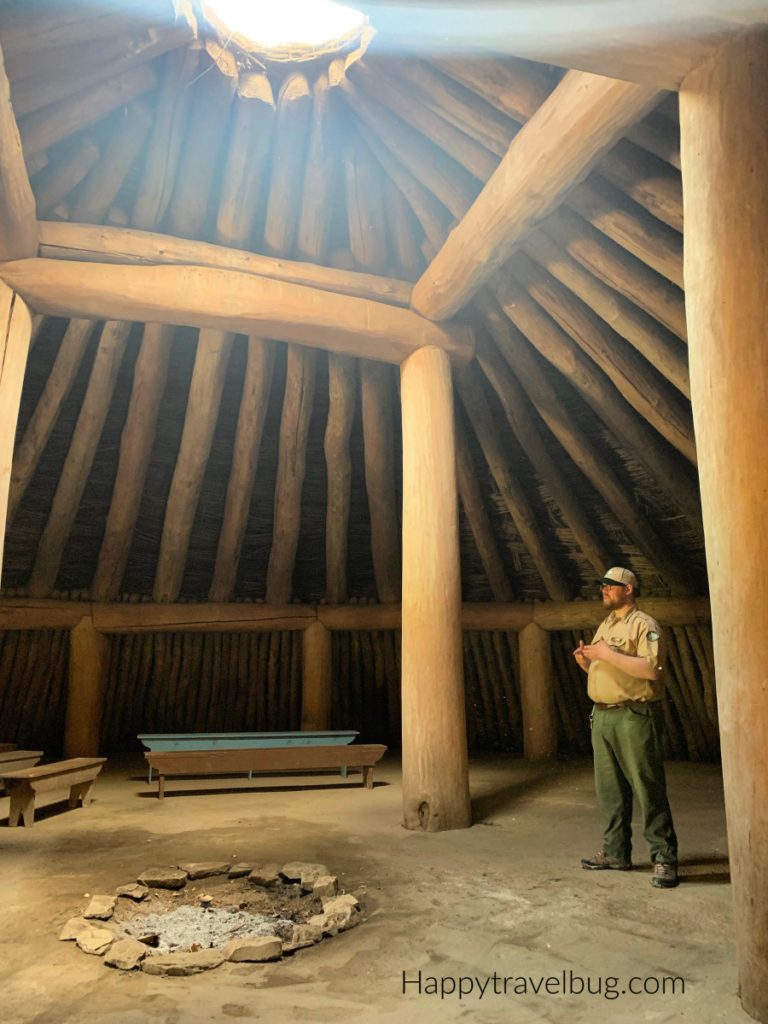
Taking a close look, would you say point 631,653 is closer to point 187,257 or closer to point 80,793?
point 187,257

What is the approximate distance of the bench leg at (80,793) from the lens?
583cm

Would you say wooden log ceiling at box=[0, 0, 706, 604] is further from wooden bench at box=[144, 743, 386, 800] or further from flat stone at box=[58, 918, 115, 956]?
flat stone at box=[58, 918, 115, 956]

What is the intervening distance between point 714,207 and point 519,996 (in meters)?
2.88

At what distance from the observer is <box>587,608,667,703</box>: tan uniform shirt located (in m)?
3.59

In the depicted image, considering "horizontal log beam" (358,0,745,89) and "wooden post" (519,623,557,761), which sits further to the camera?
"wooden post" (519,623,557,761)

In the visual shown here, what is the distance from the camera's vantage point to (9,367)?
4.62m

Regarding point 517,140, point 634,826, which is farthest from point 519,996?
point 517,140

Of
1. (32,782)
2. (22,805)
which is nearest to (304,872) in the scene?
(32,782)

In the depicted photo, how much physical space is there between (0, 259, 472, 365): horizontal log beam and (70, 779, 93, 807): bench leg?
375cm

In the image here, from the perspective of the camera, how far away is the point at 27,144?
14.4 ft

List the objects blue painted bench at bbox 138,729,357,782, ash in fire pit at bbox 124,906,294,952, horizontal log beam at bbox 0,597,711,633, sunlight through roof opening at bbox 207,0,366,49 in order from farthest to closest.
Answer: horizontal log beam at bbox 0,597,711,633 → blue painted bench at bbox 138,729,357,782 → sunlight through roof opening at bbox 207,0,366,49 → ash in fire pit at bbox 124,906,294,952

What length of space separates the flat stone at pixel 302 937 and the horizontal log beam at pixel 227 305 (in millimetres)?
3932

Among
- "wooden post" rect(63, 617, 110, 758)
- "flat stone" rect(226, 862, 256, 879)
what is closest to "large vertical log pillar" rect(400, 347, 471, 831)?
"flat stone" rect(226, 862, 256, 879)

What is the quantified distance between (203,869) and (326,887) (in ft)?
2.51
